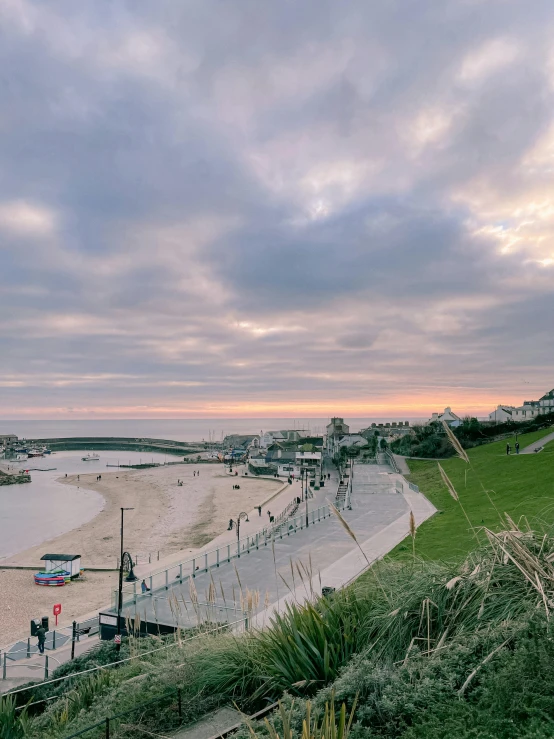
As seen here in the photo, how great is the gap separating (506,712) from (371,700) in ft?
3.37

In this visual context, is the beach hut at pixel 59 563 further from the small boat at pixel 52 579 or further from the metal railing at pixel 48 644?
the metal railing at pixel 48 644

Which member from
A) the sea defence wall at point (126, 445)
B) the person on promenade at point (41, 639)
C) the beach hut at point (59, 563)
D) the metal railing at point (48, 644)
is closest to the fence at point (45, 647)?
the metal railing at point (48, 644)

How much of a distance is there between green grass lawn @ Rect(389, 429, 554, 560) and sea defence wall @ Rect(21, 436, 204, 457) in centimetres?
12110

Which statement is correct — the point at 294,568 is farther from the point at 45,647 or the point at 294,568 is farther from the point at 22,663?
the point at 22,663

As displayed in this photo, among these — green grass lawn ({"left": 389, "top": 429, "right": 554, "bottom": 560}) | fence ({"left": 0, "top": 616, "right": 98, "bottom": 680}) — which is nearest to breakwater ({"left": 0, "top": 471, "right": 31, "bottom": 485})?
green grass lawn ({"left": 389, "top": 429, "right": 554, "bottom": 560})

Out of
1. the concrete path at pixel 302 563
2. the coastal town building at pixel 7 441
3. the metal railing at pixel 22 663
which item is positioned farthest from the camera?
the coastal town building at pixel 7 441

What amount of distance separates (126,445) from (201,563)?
169 metres

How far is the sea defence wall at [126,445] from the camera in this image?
6264 inches

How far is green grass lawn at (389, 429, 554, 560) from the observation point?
15.6 m

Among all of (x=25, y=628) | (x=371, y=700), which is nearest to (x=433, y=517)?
(x=25, y=628)

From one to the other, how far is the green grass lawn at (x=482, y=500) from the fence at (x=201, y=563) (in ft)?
18.7

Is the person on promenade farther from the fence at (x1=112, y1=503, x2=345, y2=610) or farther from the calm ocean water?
the calm ocean water

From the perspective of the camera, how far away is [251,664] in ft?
17.7

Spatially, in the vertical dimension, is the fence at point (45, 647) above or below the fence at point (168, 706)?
below
